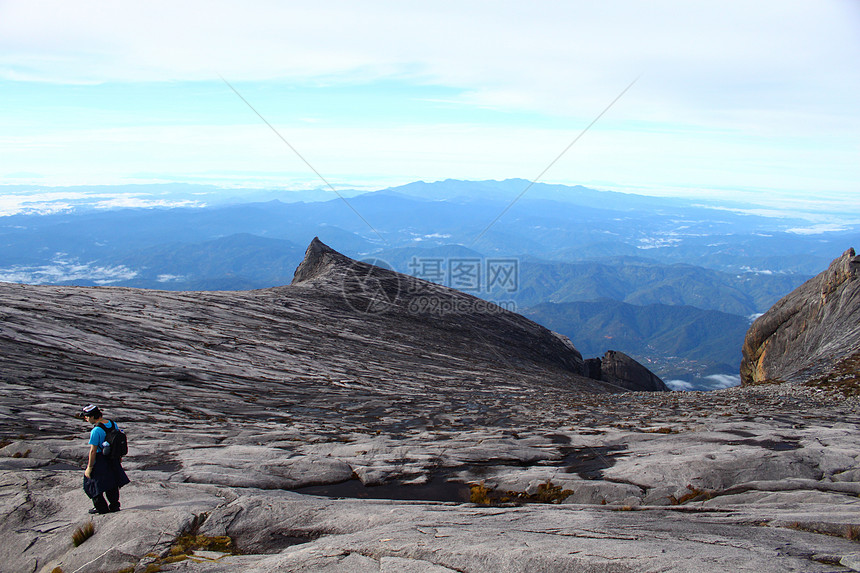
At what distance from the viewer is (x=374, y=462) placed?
48.5ft

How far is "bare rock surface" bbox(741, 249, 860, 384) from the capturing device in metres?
29.2

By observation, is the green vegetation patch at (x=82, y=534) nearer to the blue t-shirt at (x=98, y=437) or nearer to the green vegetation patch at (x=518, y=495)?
the blue t-shirt at (x=98, y=437)

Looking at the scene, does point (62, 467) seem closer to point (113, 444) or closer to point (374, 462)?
point (113, 444)

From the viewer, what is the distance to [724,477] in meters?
13.2

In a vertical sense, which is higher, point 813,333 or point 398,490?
point 813,333

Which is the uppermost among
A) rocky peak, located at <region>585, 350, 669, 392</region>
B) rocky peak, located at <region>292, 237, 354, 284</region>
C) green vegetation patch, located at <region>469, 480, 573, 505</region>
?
rocky peak, located at <region>292, 237, 354, 284</region>

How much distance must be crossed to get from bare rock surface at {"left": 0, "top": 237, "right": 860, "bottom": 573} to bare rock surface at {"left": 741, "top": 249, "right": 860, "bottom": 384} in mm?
4710

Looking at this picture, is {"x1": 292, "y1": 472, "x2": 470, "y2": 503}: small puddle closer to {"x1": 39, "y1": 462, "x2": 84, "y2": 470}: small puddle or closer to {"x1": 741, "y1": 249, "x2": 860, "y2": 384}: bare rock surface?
{"x1": 39, "y1": 462, "x2": 84, "y2": 470}: small puddle

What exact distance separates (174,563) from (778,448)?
1725cm

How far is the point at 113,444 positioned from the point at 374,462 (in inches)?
279


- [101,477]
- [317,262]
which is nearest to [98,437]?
[101,477]

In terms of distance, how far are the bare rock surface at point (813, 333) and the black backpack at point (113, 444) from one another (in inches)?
1314

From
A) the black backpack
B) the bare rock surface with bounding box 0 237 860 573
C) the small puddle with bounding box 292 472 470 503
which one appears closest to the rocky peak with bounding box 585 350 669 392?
the bare rock surface with bounding box 0 237 860 573

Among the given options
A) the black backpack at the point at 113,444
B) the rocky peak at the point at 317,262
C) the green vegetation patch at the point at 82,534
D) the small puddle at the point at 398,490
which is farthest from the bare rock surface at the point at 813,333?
the rocky peak at the point at 317,262
